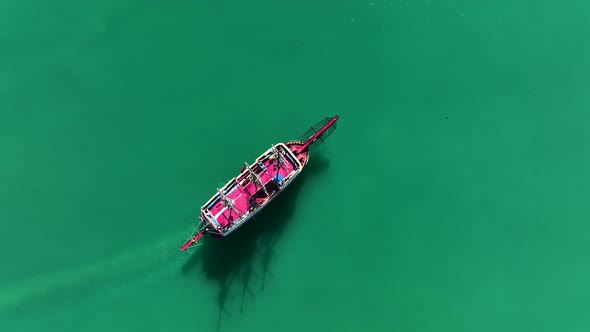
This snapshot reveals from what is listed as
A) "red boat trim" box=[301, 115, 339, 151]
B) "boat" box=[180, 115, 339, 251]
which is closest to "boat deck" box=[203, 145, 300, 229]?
"boat" box=[180, 115, 339, 251]

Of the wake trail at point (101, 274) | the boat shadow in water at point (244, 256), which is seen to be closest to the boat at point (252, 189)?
the boat shadow in water at point (244, 256)

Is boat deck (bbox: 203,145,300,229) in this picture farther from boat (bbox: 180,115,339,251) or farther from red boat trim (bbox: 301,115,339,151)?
red boat trim (bbox: 301,115,339,151)

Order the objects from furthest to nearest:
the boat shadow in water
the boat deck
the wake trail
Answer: the boat shadow in water < the wake trail < the boat deck

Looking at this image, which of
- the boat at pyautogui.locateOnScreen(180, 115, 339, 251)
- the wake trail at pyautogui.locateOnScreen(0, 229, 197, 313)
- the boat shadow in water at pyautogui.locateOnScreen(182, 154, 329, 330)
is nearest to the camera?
the boat at pyautogui.locateOnScreen(180, 115, 339, 251)

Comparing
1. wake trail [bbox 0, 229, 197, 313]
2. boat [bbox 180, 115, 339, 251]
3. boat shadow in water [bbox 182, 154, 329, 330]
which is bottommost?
boat shadow in water [bbox 182, 154, 329, 330]

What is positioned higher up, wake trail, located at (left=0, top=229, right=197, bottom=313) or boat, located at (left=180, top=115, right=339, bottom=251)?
wake trail, located at (left=0, top=229, right=197, bottom=313)

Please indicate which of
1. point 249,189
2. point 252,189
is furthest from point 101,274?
point 252,189

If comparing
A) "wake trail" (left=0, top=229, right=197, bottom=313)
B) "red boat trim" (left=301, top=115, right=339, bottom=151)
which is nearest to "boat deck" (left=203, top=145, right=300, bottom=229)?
"red boat trim" (left=301, top=115, right=339, bottom=151)

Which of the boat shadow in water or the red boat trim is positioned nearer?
the boat shadow in water
